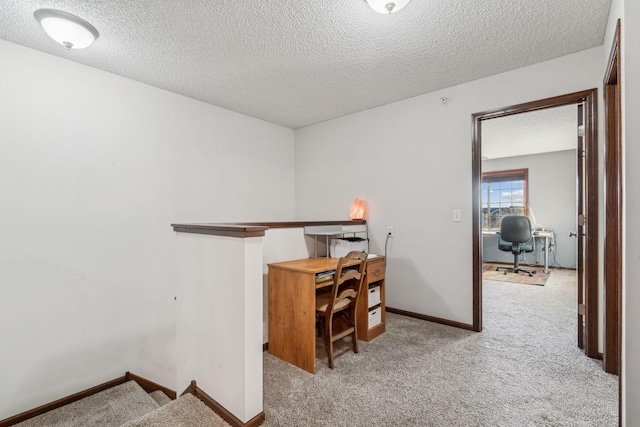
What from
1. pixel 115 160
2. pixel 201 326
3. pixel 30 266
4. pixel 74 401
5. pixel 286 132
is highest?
pixel 286 132

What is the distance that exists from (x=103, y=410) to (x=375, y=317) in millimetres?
2249

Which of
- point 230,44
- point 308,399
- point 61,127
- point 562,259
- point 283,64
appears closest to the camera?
point 308,399

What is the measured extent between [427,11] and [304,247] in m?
2.05

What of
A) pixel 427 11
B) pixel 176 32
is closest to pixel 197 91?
pixel 176 32

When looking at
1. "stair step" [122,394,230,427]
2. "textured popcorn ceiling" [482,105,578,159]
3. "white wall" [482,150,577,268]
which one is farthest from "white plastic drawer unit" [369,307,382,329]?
"white wall" [482,150,577,268]

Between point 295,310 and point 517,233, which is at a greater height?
point 517,233

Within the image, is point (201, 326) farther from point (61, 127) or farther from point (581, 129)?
point (581, 129)

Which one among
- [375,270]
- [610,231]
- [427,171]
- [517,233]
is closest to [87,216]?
[375,270]

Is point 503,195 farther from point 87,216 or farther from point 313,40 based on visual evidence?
point 87,216

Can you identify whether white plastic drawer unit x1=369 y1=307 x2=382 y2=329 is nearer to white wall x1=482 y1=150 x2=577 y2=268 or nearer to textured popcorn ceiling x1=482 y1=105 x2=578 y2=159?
textured popcorn ceiling x1=482 y1=105 x2=578 y2=159

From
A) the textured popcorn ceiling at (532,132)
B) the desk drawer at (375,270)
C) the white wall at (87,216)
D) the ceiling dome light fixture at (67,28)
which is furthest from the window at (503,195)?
the ceiling dome light fixture at (67,28)

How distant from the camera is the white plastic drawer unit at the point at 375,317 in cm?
265

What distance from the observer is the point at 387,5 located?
168cm

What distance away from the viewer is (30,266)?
2.15 metres
